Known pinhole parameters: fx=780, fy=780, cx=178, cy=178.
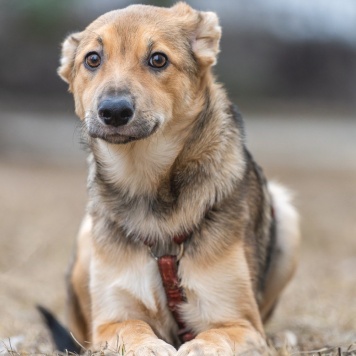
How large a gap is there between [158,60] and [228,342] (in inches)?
Answer: 66.7

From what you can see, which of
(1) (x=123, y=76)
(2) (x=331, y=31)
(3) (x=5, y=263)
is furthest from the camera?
(2) (x=331, y=31)

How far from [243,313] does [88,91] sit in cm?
162

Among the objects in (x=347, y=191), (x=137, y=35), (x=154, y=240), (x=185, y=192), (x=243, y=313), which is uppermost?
(x=137, y=35)

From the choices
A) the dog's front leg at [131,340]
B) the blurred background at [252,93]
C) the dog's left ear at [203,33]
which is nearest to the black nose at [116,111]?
the dog's left ear at [203,33]

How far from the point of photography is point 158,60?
466 centimetres

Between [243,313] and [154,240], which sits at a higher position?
[154,240]

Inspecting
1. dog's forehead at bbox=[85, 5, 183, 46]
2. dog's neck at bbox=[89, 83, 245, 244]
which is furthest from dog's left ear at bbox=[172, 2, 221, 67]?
dog's neck at bbox=[89, 83, 245, 244]

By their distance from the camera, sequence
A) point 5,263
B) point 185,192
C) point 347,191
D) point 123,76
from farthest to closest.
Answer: point 347,191 < point 5,263 < point 185,192 < point 123,76

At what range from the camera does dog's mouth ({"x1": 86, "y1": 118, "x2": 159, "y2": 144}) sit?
4340 mm

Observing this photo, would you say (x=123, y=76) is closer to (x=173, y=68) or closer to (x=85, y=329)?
(x=173, y=68)

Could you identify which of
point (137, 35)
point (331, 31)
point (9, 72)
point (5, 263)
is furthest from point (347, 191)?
point (137, 35)

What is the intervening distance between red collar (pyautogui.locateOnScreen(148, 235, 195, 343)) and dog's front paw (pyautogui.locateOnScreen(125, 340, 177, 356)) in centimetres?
51

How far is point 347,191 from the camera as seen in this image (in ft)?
44.8

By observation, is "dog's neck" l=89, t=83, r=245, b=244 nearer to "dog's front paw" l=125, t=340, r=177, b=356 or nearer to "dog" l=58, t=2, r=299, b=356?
"dog" l=58, t=2, r=299, b=356
